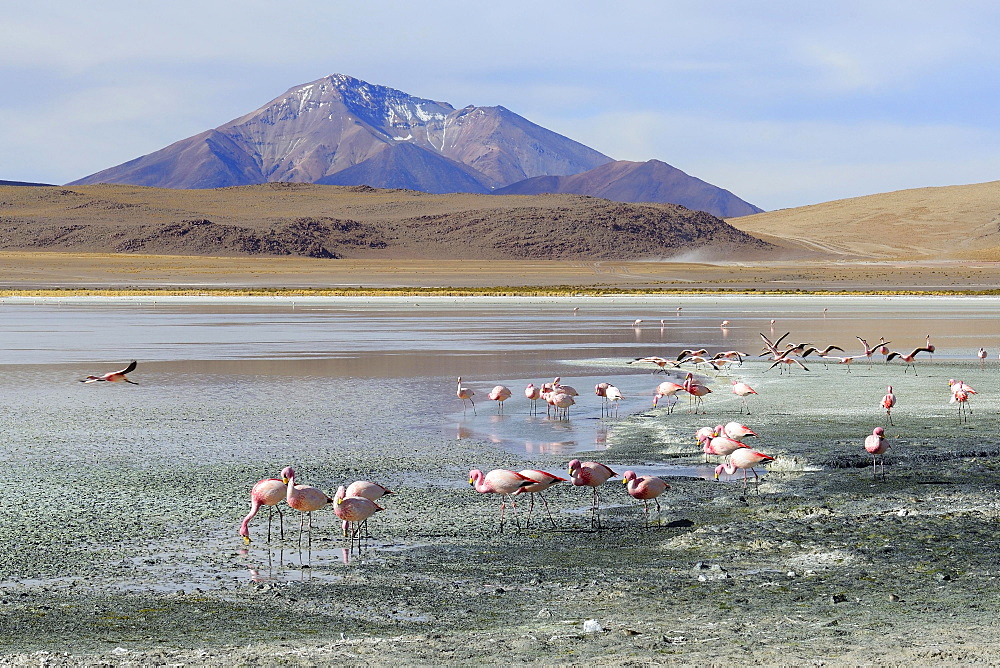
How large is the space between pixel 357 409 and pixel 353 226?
139 metres

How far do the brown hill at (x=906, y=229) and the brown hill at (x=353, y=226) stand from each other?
18680 mm

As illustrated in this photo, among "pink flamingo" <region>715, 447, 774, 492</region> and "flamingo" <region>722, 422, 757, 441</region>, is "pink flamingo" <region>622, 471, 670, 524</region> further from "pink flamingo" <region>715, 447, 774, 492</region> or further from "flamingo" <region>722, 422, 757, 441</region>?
"flamingo" <region>722, 422, 757, 441</region>

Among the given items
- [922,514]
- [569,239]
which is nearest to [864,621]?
[922,514]

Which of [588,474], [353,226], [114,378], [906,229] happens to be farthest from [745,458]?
[906,229]

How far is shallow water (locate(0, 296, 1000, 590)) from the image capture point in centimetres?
1003

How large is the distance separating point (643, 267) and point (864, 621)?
10156cm

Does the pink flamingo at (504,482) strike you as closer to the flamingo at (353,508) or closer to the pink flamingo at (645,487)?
the pink flamingo at (645,487)

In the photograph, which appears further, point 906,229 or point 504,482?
point 906,229

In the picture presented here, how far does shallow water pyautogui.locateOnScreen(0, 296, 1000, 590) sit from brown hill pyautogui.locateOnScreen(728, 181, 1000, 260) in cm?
12436

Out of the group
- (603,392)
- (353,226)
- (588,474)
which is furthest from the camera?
(353,226)

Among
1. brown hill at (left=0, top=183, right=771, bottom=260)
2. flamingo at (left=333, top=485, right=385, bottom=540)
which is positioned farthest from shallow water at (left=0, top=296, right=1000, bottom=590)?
brown hill at (left=0, top=183, right=771, bottom=260)

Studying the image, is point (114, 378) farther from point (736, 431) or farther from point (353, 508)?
point (353, 508)

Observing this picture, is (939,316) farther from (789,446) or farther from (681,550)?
(681,550)

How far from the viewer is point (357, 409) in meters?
16.1
